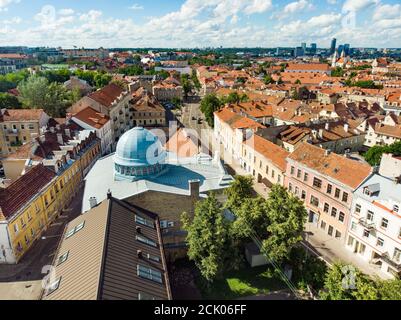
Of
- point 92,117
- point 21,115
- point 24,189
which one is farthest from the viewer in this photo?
point 92,117

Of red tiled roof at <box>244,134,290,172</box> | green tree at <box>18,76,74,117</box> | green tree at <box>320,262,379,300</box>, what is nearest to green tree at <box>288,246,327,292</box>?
green tree at <box>320,262,379,300</box>

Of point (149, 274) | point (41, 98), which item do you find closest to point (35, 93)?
point (41, 98)

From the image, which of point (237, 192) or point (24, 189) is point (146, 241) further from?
point (24, 189)

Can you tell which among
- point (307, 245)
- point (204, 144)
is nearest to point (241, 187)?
point (307, 245)

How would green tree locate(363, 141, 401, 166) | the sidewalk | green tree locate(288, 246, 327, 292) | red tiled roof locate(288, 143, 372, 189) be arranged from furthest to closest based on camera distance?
green tree locate(363, 141, 401, 166)
red tiled roof locate(288, 143, 372, 189)
the sidewalk
green tree locate(288, 246, 327, 292)

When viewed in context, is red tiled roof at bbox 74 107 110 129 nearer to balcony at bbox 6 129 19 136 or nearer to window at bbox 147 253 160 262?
balcony at bbox 6 129 19 136

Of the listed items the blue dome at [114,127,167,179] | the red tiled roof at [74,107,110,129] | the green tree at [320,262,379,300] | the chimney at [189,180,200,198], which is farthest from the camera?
the red tiled roof at [74,107,110,129]
